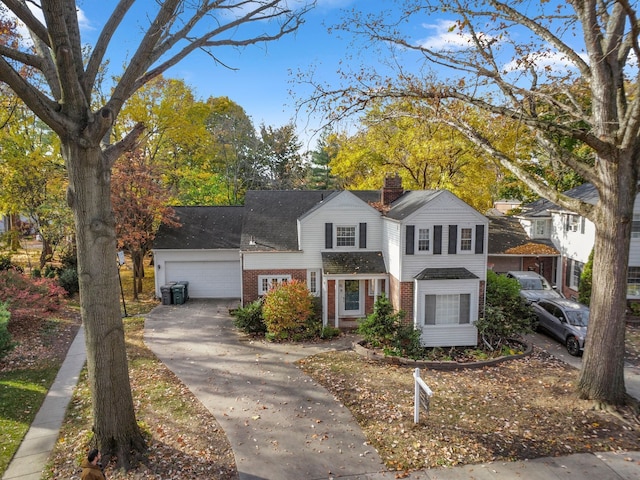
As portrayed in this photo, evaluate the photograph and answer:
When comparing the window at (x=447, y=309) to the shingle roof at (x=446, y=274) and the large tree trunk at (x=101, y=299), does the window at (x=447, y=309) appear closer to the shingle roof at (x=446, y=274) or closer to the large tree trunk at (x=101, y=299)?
the shingle roof at (x=446, y=274)

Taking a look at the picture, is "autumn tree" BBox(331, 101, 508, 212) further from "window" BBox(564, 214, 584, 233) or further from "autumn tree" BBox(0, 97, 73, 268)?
"autumn tree" BBox(0, 97, 73, 268)

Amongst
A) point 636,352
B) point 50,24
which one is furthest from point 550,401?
point 50,24

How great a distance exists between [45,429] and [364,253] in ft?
43.2

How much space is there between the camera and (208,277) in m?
22.9

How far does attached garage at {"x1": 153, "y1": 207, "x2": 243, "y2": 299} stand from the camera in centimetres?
2250

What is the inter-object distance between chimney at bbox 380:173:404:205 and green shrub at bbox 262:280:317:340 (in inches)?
259

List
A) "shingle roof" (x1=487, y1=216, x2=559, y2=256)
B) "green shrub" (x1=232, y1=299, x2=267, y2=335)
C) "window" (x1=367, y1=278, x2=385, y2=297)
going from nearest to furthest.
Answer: "green shrub" (x1=232, y1=299, x2=267, y2=335), "window" (x1=367, y1=278, x2=385, y2=297), "shingle roof" (x1=487, y1=216, x2=559, y2=256)

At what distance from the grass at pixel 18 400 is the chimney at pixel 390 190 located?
14.5 meters

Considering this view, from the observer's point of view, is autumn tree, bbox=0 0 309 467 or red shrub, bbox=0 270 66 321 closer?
autumn tree, bbox=0 0 309 467

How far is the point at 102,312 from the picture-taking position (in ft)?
24.7

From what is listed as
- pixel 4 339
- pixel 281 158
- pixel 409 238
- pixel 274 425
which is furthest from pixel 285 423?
pixel 281 158

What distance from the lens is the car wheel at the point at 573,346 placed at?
14.5m

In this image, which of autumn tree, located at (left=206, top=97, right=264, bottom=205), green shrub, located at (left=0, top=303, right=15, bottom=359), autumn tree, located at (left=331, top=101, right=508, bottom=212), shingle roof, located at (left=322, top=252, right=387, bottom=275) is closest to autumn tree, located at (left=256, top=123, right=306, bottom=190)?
autumn tree, located at (left=206, top=97, right=264, bottom=205)

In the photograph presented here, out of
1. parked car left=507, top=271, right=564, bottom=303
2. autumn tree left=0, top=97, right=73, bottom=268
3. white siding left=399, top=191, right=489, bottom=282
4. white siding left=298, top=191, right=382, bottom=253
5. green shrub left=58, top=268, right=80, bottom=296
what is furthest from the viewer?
autumn tree left=0, top=97, right=73, bottom=268
